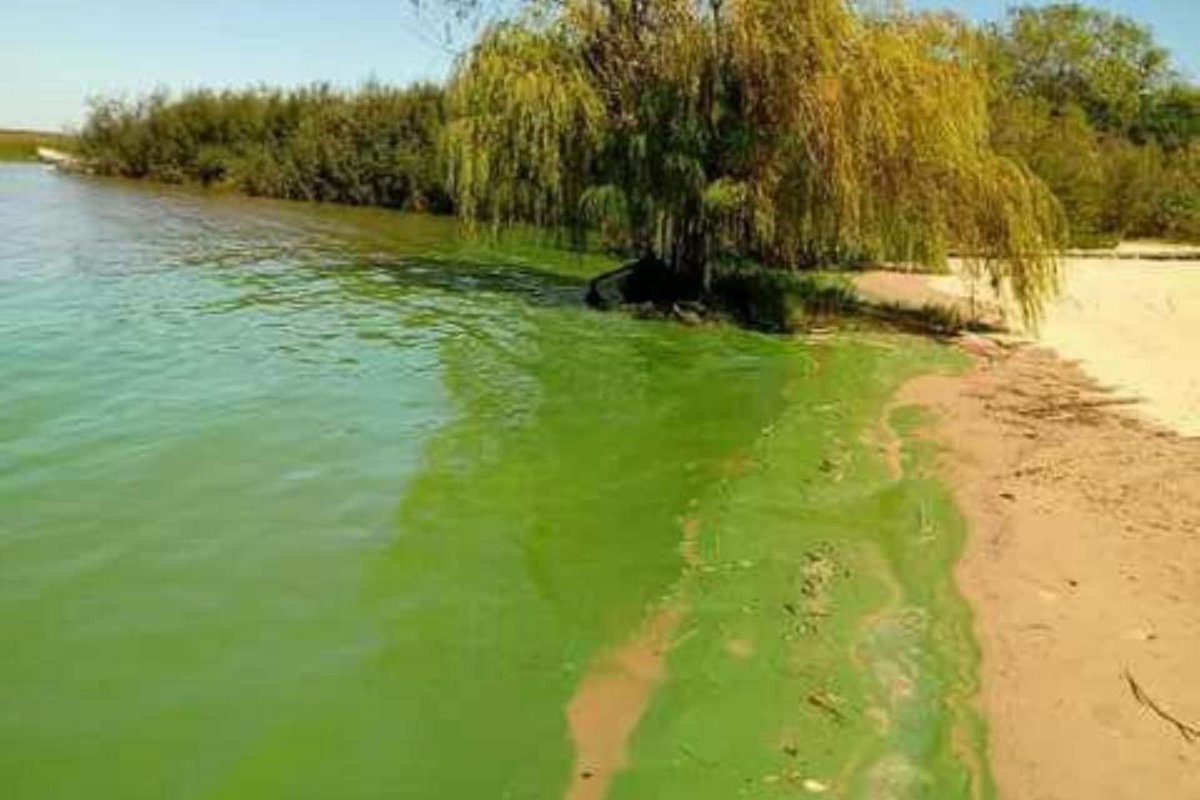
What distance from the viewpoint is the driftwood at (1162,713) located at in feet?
21.6

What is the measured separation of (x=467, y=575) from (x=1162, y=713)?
472 cm

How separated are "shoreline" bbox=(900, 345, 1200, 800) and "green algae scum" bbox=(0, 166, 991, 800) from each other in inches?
10.7

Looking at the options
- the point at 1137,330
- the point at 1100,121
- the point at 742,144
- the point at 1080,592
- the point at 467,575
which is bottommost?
the point at 467,575

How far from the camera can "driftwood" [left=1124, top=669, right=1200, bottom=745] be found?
658cm

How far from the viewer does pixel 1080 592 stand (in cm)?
859

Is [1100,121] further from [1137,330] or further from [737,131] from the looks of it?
[737,131]

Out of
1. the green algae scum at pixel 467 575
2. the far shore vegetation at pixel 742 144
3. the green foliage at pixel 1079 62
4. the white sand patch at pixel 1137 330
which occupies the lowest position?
the green algae scum at pixel 467 575

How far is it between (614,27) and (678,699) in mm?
16219

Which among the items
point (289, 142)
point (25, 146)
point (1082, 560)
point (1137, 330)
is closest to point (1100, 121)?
point (289, 142)

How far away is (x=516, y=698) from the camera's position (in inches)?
276

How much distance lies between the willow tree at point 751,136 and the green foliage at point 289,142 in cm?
2631

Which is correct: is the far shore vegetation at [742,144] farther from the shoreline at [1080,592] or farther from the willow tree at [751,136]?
the shoreline at [1080,592]

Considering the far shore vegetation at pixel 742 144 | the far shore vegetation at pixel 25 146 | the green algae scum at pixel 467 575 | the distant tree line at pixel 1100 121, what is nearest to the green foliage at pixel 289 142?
the far shore vegetation at pixel 25 146

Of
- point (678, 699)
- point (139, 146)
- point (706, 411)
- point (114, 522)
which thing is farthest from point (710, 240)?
point (139, 146)
